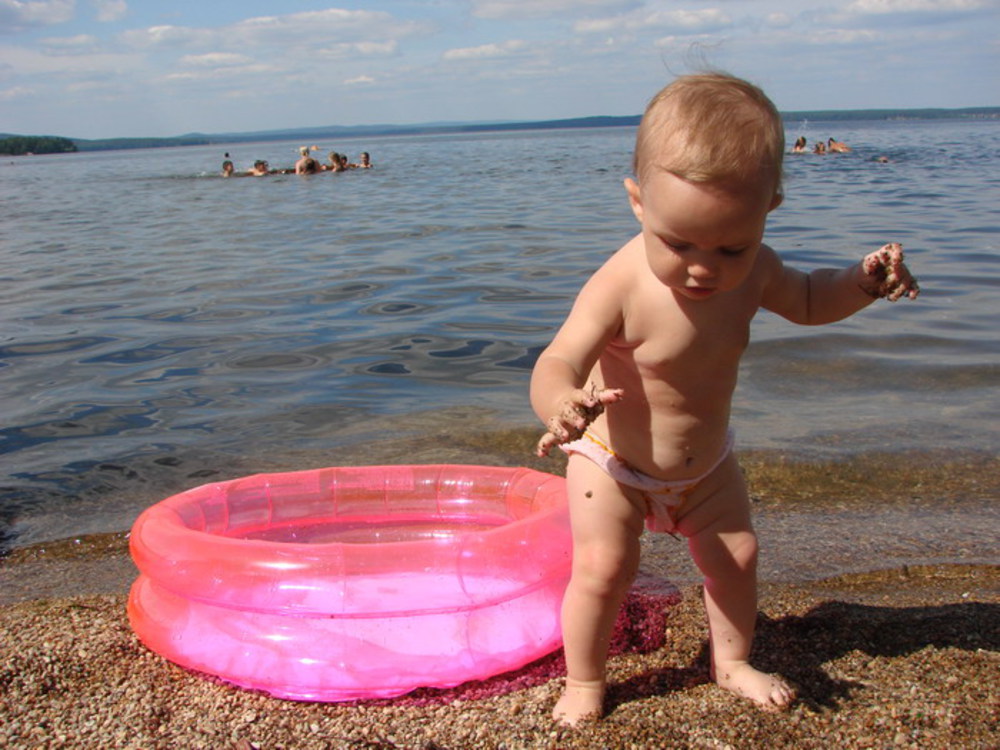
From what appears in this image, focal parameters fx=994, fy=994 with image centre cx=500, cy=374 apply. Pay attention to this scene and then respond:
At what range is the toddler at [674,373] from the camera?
86.0 inches

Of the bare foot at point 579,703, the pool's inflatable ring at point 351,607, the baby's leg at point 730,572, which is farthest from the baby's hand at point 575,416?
the pool's inflatable ring at point 351,607

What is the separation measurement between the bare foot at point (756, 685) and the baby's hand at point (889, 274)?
999mm

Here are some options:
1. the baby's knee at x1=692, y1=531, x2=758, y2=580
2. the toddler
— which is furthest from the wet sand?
the baby's knee at x1=692, y1=531, x2=758, y2=580

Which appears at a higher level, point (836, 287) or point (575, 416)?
point (836, 287)

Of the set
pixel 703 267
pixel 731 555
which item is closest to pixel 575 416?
pixel 703 267

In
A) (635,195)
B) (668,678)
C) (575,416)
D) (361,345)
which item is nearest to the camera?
(575,416)

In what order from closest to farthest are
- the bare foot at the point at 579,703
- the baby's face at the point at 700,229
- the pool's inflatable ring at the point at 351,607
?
the baby's face at the point at 700,229 < the bare foot at the point at 579,703 < the pool's inflatable ring at the point at 351,607

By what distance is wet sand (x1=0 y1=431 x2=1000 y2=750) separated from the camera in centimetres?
238

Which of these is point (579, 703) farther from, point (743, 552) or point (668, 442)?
point (668, 442)

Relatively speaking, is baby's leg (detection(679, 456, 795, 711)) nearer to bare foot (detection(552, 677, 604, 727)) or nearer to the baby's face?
bare foot (detection(552, 677, 604, 727))

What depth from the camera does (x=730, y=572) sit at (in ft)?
8.36

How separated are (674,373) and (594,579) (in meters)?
0.55

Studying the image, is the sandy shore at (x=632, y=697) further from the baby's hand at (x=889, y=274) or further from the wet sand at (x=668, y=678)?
the baby's hand at (x=889, y=274)

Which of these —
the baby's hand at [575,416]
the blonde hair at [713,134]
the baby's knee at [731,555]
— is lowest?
the baby's knee at [731,555]
